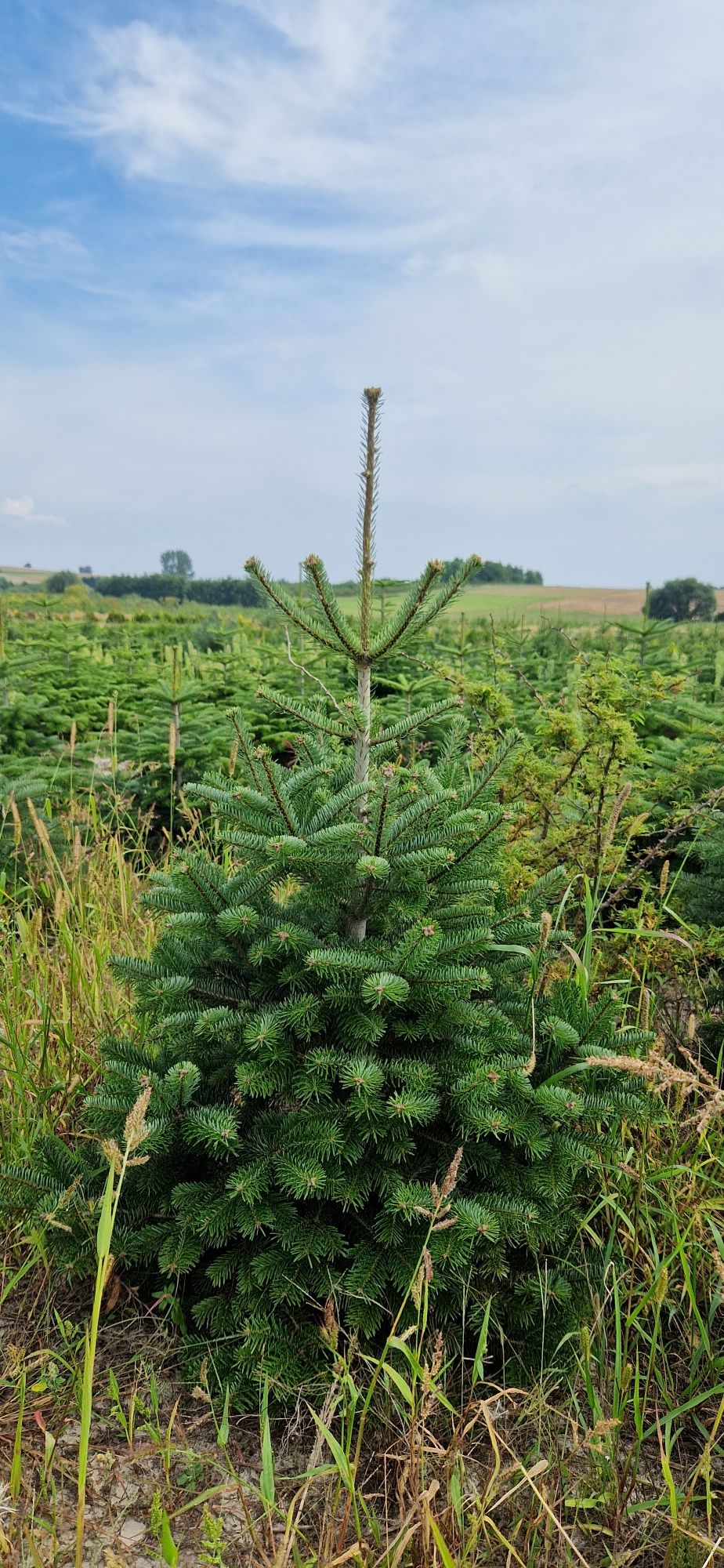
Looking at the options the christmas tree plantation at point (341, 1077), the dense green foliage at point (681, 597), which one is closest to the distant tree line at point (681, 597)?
the dense green foliage at point (681, 597)

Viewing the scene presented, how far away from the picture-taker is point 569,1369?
2.31 m

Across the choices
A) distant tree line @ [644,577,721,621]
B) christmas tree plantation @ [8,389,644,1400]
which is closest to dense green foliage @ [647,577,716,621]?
distant tree line @ [644,577,721,621]

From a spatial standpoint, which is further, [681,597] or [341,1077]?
[681,597]

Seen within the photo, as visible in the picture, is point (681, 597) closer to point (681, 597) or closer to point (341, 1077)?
point (681, 597)

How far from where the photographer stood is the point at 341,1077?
2066 millimetres

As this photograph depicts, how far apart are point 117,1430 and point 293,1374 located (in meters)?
0.42

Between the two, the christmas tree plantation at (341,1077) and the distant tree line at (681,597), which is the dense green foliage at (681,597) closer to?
the distant tree line at (681,597)

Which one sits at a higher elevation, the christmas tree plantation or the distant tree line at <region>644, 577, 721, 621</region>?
the distant tree line at <region>644, 577, 721, 621</region>

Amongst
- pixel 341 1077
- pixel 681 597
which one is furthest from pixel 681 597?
pixel 341 1077

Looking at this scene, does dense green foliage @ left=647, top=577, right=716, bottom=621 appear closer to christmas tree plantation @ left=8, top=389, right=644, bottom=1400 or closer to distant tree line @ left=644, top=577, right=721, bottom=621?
distant tree line @ left=644, top=577, right=721, bottom=621

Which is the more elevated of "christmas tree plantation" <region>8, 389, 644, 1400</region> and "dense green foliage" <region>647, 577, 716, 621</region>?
"dense green foliage" <region>647, 577, 716, 621</region>

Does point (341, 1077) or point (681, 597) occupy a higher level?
point (681, 597)

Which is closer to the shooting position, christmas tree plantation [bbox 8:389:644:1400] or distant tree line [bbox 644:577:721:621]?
christmas tree plantation [bbox 8:389:644:1400]

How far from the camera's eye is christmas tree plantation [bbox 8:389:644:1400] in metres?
2.10
